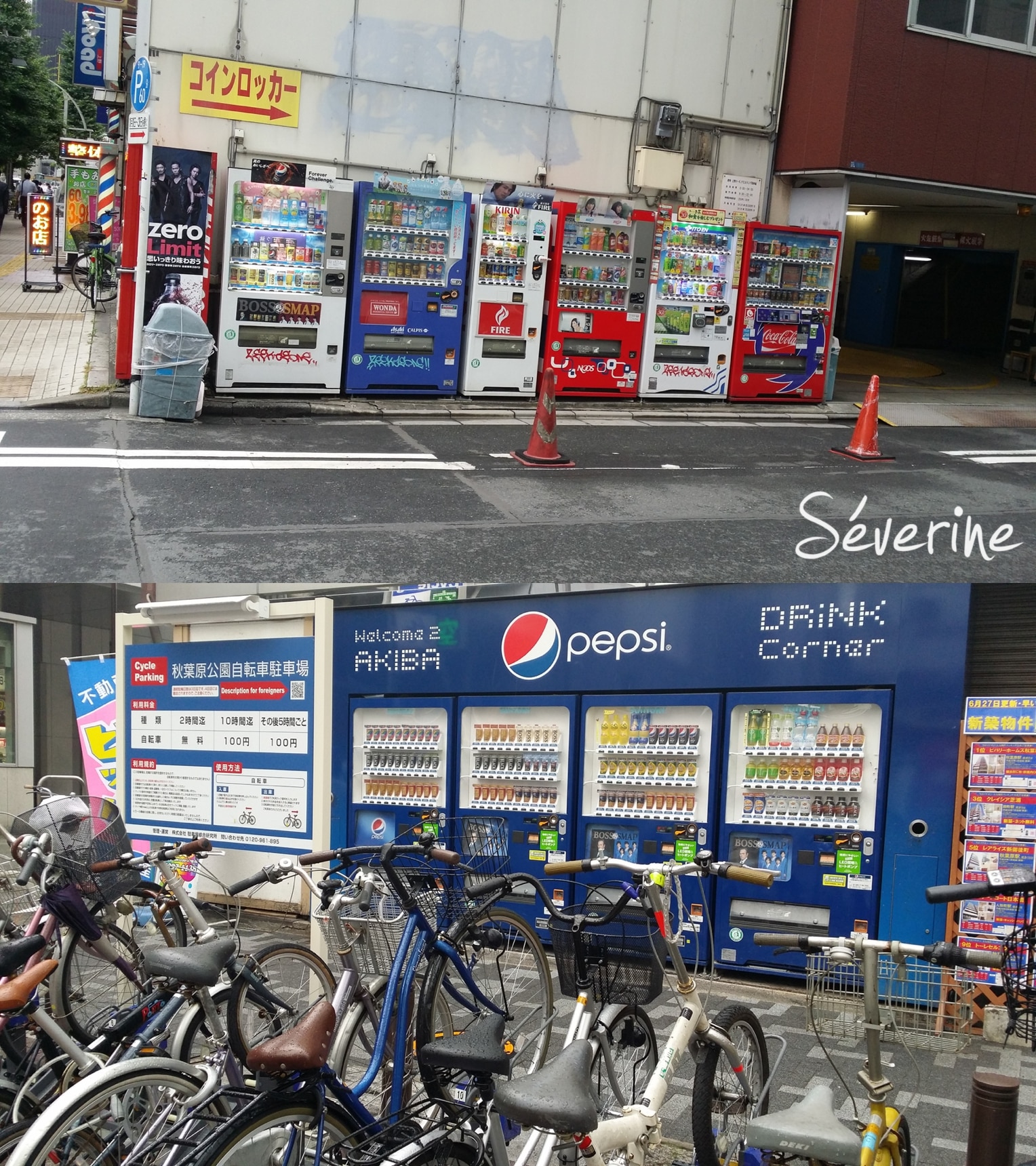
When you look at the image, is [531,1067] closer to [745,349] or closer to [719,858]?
[719,858]

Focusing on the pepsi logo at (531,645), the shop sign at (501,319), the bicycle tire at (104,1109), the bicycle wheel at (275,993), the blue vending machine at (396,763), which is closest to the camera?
the bicycle tire at (104,1109)

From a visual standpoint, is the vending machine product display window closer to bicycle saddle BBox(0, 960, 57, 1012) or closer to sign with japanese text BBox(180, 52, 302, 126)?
bicycle saddle BBox(0, 960, 57, 1012)

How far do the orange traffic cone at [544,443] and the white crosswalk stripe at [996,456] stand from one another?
14.4ft

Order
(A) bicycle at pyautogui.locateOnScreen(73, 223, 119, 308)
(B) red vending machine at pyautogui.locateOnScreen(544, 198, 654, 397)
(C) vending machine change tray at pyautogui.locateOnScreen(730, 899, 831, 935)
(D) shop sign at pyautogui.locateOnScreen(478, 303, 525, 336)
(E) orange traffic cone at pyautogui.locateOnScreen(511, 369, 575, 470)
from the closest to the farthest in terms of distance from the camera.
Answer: (C) vending machine change tray at pyautogui.locateOnScreen(730, 899, 831, 935)
(E) orange traffic cone at pyautogui.locateOnScreen(511, 369, 575, 470)
(D) shop sign at pyautogui.locateOnScreen(478, 303, 525, 336)
(B) red vending machine at pyautogui.locateOnScreen(544, 198, 654, 397)
(A) bicycle at pyautogui.locateOnScreen(73, 223, 119, 308)

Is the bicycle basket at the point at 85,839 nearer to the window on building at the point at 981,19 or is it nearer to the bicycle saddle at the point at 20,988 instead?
the bicycle saddle at the point at 20,988

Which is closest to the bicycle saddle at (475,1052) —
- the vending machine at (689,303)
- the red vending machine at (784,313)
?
the vending machine at (689,303)

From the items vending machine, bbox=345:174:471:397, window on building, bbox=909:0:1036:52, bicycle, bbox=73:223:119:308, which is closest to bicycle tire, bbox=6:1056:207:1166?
vending machine, bbox=345:174:471:397

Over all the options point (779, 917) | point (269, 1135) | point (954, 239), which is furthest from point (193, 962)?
point (954, 239)

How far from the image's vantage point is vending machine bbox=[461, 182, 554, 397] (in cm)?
1365

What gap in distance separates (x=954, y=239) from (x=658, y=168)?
9745 mm

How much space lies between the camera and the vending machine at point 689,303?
47.6 feet

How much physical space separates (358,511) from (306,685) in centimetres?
282

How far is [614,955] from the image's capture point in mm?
4047

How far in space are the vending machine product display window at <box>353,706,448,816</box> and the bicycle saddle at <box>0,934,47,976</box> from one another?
4727mm
